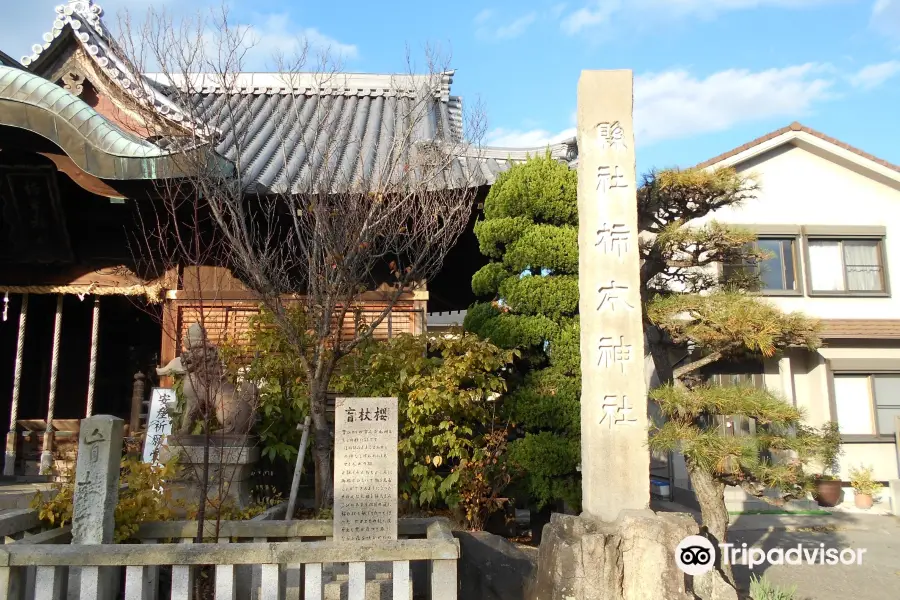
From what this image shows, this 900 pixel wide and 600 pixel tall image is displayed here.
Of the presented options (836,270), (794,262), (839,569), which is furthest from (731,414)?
(836,270)

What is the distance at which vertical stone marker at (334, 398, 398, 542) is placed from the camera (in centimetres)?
504

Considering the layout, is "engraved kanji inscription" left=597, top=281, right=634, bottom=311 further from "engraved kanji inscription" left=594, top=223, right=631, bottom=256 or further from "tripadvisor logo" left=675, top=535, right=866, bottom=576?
"tripadvisor logo" left=675, top=535, right=866, bottom=576

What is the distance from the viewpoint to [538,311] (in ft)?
26.1

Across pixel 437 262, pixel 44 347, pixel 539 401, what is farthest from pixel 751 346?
pixel 44 347

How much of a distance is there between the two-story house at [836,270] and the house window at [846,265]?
23mm

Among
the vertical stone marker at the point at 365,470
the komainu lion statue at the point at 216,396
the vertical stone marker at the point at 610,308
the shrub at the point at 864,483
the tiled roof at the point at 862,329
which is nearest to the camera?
the vertical stone marker at the point at 365,470

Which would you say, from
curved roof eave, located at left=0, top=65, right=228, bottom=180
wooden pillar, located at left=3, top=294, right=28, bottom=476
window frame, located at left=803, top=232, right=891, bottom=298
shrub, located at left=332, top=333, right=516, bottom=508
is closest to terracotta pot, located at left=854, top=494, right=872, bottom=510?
window frame, located at left=803, top=232, right=891, bottom=298

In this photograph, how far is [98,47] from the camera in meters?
9.42

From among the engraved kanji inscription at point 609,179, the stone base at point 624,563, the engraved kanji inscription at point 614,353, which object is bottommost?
the stone base at point 624,563

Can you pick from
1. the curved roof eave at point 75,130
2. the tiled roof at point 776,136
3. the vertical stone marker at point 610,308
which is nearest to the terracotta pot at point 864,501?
the tiled roof at point 776,136

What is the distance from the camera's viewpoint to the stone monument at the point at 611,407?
195 inches

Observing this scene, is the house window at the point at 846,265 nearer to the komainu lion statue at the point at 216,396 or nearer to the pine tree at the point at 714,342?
the pine tree at the point at 714,342

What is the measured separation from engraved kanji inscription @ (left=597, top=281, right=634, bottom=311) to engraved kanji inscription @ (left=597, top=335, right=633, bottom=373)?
0.98ft

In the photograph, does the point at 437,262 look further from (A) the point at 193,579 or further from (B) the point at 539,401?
(A) the point at 193,579
